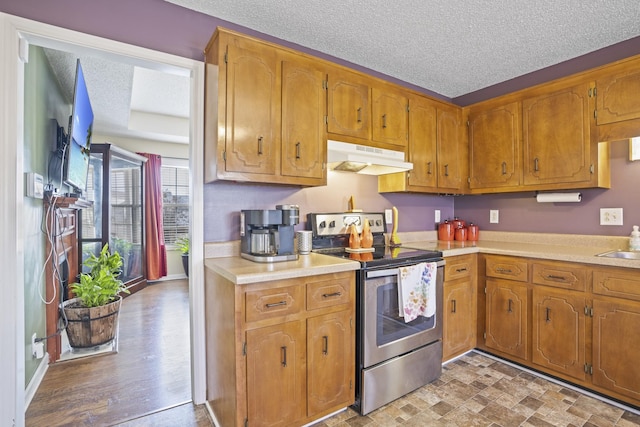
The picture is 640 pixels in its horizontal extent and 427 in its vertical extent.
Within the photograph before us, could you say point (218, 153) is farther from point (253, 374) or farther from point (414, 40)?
point (414, 40)

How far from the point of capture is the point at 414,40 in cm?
233

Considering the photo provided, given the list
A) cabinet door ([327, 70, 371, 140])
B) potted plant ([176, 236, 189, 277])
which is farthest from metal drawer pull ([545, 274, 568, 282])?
potted plant ([176, 236, 189, 277])

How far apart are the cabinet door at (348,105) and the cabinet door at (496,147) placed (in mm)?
1307

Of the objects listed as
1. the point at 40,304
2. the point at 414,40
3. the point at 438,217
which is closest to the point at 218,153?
the point at 414,40

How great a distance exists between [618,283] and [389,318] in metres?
1.41

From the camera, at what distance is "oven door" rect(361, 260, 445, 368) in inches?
73.9

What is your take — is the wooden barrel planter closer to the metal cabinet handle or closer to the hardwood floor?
the hardwood floor

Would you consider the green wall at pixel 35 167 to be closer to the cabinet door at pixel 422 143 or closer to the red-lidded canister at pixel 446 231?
the cabinet door at pixel 422 143

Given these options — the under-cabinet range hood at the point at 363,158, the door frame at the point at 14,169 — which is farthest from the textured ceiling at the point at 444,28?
the under-cabinet range hood at the point at 363,158

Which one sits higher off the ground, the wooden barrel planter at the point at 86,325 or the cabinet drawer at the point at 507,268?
the cabinet drawer at the point at 507,268

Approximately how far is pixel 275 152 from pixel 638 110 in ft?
8.01

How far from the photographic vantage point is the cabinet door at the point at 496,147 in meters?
2.76

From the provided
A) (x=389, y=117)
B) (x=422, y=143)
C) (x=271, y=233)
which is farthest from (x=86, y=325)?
(x=422, y=143)

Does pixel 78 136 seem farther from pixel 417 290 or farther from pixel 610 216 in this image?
pixel 610 216
